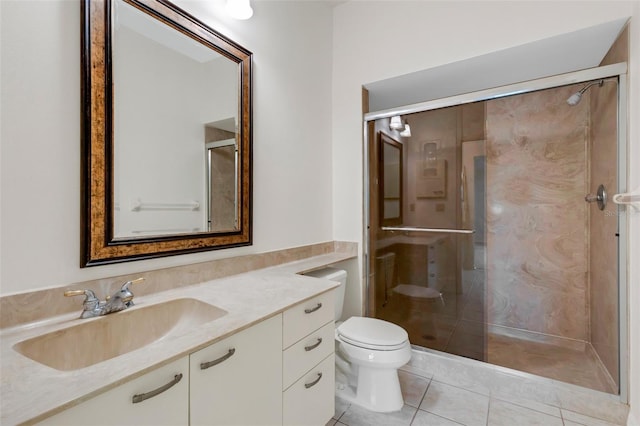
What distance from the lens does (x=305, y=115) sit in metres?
2.22

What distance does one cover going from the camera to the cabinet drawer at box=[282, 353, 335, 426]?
1190mm

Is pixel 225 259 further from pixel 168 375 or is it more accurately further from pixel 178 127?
pixel 168 375

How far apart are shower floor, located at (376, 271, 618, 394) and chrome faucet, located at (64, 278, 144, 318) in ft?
6.33

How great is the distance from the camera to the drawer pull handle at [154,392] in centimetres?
71

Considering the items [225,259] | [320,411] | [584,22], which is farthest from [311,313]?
[584,22]

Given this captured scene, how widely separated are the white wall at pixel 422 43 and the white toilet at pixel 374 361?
0.85 meters

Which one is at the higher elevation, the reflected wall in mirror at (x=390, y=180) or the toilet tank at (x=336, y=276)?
the reflected wall in mirror at (x=390, y=180)

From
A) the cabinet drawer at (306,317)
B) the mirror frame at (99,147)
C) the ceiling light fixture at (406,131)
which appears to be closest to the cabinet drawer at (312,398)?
the cabinet drawer at (306,317)

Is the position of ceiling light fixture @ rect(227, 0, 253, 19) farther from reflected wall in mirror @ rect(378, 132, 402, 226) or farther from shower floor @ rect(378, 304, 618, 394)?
shower floor @ rect(378, 304, 618, 394)

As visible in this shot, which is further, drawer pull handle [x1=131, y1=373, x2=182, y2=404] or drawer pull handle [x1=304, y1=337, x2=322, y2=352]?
drawer pull handle [x1=304, y1=337, x2=322, y2=352]

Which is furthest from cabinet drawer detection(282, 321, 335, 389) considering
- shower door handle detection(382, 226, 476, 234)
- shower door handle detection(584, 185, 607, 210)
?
shower door handle detection(584, 185, 607, 210)

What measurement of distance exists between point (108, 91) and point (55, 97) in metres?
0.17

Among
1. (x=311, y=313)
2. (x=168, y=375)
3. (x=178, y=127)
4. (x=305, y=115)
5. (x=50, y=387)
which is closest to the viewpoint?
(x=50, y=387)

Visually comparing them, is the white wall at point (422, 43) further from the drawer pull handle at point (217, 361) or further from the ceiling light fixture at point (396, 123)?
the drawer pull handle at point (217, 361)
